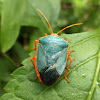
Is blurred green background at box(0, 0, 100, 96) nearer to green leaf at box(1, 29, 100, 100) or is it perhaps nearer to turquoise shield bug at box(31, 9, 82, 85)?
green leaf at box(1, 29, 100, 100)

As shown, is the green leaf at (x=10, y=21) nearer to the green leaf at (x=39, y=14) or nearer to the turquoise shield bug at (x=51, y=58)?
the green leaf at (x=39, y=14)

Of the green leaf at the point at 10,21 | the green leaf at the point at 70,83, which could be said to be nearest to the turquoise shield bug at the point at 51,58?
the green leaf at the point at 70,83

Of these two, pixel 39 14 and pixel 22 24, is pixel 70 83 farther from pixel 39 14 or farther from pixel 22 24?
pixel 39 14

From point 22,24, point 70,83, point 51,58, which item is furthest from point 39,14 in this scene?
point 70,83

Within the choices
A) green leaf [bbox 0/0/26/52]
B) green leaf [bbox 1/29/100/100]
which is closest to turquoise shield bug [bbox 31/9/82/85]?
green leaf [bbox 1/29/100/100]

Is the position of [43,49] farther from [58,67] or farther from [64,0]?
[64,0]
